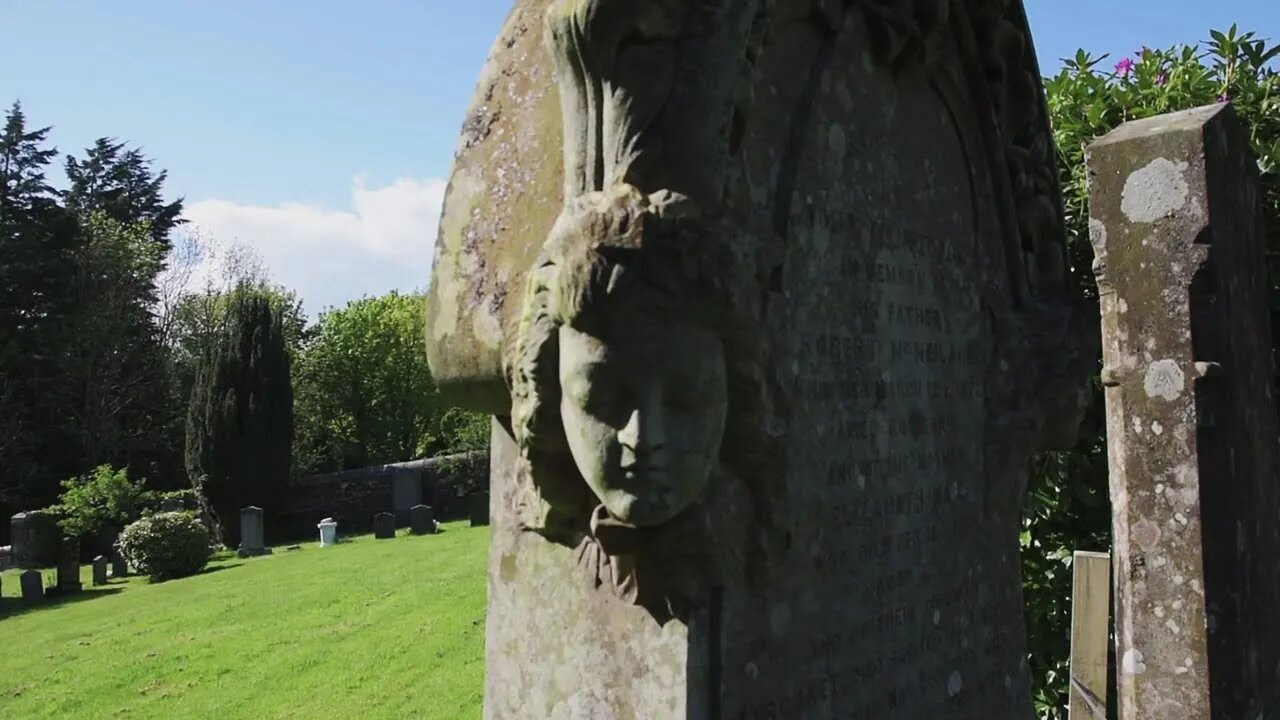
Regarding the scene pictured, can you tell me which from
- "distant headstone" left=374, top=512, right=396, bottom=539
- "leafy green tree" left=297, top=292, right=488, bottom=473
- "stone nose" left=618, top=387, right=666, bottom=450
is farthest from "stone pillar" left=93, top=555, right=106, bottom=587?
"stone nose" left=618, top=387, right=666, bottom=450

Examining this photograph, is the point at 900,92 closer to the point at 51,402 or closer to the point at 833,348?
the point at 833,348

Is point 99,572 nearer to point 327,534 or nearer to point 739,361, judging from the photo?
point 327,534

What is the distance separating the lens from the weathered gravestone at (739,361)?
2119 millimetres

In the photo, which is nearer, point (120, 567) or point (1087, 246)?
point (1087, 246)

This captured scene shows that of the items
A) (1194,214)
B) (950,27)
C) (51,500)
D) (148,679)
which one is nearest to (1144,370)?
(1194,214)

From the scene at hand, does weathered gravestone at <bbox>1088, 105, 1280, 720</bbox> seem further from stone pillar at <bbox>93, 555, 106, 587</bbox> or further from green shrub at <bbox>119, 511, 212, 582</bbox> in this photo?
stone pillar at <bbox>93, 555, 106, 587</bbox>

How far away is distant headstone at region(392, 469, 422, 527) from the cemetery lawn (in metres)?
12.0

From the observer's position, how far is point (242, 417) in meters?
30.7

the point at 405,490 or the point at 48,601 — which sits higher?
the point at 405,490

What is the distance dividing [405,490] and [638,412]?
95.7 feet

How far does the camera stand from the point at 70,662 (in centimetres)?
1159

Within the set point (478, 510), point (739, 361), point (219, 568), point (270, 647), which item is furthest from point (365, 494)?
point (739, 361)

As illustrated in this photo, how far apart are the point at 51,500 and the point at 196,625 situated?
2145cm

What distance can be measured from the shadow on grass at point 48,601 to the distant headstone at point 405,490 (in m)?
10.6
